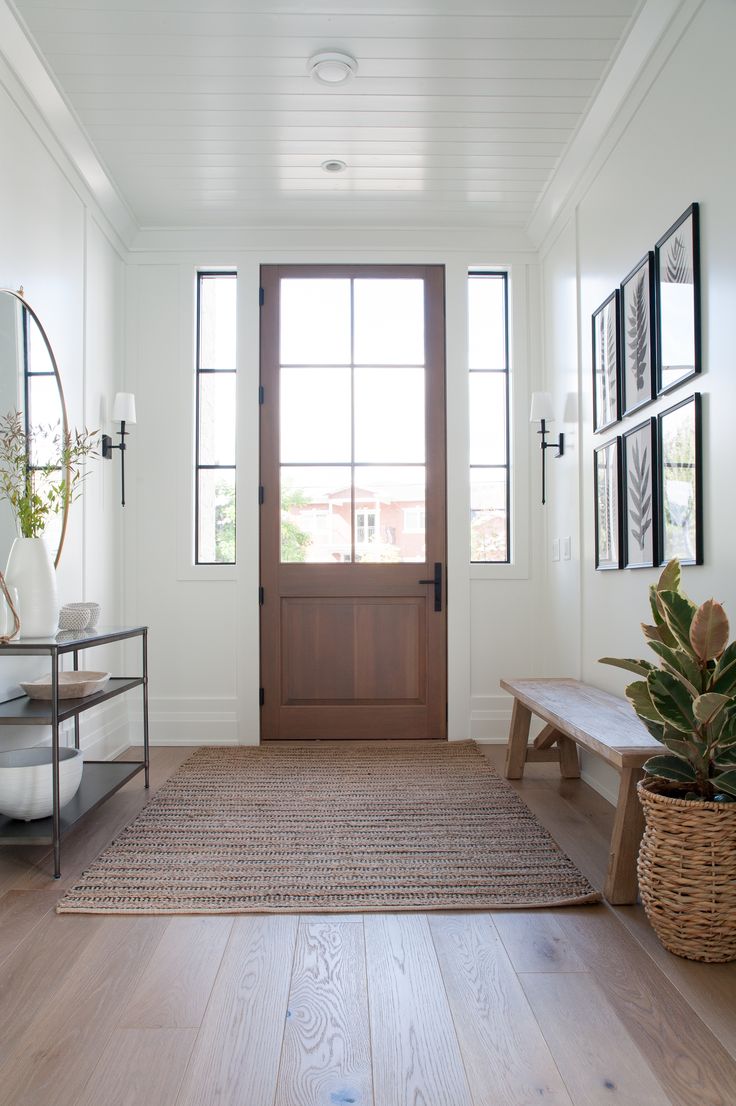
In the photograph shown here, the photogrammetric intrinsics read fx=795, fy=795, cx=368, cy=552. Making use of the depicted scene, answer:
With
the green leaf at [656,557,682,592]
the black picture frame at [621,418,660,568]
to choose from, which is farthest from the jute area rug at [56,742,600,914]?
the black picture frame at [621,418,660,568]

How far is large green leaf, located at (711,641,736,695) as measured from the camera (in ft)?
5.70

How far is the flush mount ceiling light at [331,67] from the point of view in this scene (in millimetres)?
2723

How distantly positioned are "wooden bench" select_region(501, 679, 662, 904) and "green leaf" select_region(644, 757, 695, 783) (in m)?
0.14

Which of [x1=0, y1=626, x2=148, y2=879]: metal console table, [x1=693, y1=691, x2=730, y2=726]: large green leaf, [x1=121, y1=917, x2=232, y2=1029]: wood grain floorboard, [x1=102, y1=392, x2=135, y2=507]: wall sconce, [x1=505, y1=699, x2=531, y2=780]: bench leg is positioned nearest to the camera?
[x1=121, y1=917, x2=232, y2=1029]: wood grain floorboard

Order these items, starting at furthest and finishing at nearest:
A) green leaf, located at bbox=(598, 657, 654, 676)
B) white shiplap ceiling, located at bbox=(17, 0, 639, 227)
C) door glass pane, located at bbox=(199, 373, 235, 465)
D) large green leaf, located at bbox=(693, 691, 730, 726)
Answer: door glass pane, located at bbox=(199, 373, 235, 465) < white shiplap ceiling, located at bbox=(17, 0, 639, 227) < green leaf, located at bbox=(598, 657, 654, 676) < large green leaf, located at bbox=(693, 691, 730, 726)

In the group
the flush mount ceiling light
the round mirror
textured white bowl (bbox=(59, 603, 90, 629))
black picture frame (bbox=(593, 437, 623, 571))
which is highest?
the flush mount ceiling light

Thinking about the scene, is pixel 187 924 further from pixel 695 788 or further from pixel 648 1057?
pixel 695 788

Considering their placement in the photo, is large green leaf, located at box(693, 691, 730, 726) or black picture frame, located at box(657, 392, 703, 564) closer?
large green leaf, located at box(693, 691, 730, 726)

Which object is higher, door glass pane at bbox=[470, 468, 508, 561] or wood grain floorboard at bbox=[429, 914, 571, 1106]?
door glass pane at bbox=[470, 468, 508, 561]

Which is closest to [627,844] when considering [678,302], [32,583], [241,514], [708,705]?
[708,705]

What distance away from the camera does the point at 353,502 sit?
4.20 meters

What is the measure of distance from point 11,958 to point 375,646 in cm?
255

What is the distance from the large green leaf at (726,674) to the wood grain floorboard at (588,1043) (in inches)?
26.9

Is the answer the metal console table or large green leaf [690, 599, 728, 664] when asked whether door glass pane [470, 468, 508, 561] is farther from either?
large green leaf [690, 599, 728, 664]
